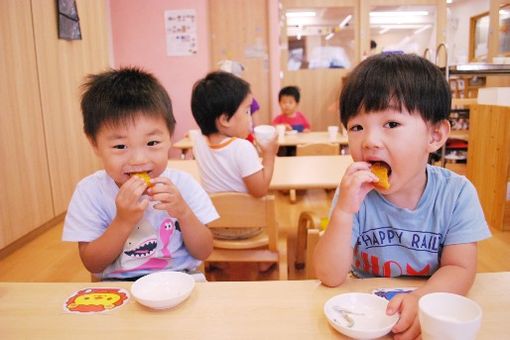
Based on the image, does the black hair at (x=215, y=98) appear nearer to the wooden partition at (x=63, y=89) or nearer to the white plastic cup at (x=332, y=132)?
the wooden partition at (x=63, y=89)

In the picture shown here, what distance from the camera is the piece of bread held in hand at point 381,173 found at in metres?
0.94

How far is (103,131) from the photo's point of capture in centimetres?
118

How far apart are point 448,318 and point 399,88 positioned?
20.2 inches

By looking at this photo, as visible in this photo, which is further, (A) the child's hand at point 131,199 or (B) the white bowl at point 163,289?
(A) the child's hand at point 131,199

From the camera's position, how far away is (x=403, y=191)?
1130 mm

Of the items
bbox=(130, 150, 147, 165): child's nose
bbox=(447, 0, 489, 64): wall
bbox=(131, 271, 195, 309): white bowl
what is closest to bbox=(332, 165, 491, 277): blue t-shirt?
bbox=(131, 271, 195, 309): white bowl

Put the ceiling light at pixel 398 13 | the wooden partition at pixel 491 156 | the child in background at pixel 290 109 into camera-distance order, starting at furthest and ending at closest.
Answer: the ceiling light at pixel 398 13, the child in background at pixel 290 109, the wooden partition at pixel 491 156

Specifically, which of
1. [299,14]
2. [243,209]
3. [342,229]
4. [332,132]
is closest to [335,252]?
[342,229]

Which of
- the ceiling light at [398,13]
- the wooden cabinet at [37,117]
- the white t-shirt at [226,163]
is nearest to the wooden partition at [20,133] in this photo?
the wooden cabinet at [37,117]

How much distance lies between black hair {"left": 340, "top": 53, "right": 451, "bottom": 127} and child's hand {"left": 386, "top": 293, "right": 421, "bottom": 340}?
16.4 inches

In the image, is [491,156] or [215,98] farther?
[491,156]

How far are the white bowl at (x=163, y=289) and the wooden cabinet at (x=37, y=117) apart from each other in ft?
8.94

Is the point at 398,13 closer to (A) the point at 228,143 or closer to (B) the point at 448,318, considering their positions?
(A) the point at 228,143

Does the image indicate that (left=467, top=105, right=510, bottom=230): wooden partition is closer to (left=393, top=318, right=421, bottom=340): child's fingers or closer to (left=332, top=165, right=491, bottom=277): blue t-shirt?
(left=332, top=165, right=491, bottom=277): blue t-shirt
